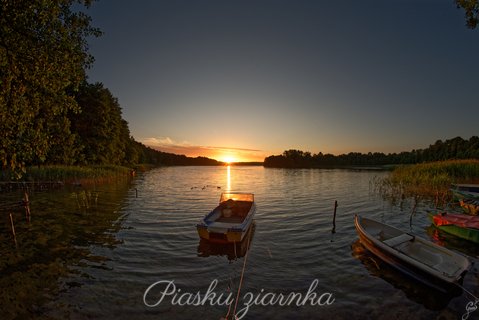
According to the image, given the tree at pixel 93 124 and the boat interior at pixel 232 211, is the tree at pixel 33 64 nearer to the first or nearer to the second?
the boat interior at pixel 232 211

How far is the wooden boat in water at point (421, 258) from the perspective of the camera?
10.6 meters

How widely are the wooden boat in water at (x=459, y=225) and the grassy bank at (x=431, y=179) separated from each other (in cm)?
1437

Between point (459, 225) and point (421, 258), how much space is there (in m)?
6.77

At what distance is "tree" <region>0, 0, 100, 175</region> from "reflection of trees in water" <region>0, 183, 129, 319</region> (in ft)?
15.1

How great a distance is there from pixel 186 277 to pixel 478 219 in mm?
18136

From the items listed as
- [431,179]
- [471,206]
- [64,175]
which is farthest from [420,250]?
[64,175]

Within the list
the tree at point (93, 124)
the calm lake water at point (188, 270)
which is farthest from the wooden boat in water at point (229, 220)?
the tree at point (93, 124)

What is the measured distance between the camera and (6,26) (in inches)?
429

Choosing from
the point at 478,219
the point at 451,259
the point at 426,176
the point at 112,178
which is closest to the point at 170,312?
the point at 451,259

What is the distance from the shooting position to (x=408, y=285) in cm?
1164

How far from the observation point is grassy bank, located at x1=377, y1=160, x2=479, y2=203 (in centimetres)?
3359

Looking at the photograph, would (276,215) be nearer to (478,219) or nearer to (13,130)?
(478,219)

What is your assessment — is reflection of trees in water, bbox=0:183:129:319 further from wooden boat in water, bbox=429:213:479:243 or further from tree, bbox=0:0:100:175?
wooden boat in water, bbox=429:213:479:243

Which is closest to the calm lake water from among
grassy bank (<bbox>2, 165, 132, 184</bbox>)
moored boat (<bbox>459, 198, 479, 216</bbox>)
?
moored boat (<bbox>459, 198, 479, 216</bbox>)
